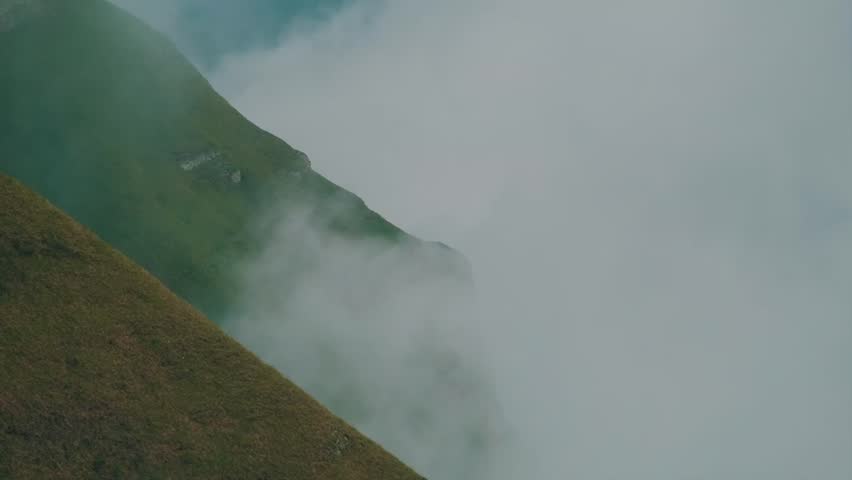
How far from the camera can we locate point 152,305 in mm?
46969

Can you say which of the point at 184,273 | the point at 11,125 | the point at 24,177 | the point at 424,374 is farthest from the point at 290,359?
the point at 11,125

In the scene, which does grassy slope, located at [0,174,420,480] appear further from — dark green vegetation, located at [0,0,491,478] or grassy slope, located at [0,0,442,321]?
grassy slope, located at [0,0,442,321]

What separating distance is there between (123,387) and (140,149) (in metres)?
123

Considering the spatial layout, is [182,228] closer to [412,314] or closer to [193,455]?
[412,314]

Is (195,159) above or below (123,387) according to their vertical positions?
above

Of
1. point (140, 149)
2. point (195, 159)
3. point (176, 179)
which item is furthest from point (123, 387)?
point (195, 159)

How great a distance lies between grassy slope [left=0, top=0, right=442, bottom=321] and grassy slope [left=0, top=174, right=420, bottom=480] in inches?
3329

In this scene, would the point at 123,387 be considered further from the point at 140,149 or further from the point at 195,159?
the point at 195,159

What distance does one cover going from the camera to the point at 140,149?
151m

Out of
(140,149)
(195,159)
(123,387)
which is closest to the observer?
(123,387)

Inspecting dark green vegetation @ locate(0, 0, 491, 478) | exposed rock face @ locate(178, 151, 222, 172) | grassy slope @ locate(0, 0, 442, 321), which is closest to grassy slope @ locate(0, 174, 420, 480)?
dark green vegetation @ locate(0, 0, 491, 478)

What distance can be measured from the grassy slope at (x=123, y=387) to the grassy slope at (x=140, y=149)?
84560 mm

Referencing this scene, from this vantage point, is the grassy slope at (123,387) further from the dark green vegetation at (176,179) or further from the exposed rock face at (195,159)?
the exposed rock face at (195,159)

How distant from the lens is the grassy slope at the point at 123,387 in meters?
37.6
